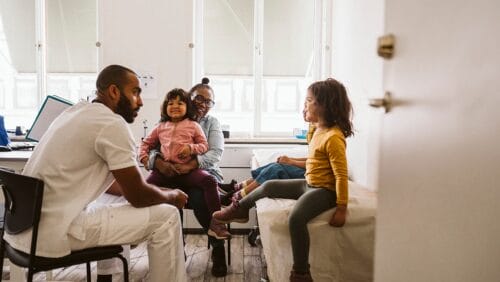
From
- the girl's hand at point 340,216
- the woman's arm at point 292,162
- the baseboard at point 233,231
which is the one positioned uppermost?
the woman's arm at point 292,162

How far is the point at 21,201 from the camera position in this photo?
1.56m

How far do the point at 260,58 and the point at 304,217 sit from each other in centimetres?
235

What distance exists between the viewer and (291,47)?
400cm

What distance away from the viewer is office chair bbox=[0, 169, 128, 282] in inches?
58.5

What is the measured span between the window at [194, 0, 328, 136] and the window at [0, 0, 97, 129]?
3.70 ft

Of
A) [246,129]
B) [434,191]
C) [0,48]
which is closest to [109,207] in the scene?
[434,191]

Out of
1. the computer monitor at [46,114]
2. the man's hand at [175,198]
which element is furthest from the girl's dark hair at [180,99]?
the man's hand at [175,198]

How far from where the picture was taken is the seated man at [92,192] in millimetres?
1601

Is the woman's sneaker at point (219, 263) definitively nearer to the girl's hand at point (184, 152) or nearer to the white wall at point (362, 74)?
the girl's hand at point (184, 152)

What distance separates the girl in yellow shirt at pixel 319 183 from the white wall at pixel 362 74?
317mm

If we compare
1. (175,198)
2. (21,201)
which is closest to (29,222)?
(21,201)

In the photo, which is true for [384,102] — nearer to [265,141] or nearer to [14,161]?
[14,161]

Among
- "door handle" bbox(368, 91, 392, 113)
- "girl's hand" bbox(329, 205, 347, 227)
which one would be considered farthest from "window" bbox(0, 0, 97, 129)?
"door handle" bbox(368, 91, 392, 113)

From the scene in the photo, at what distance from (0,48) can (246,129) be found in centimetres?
261
